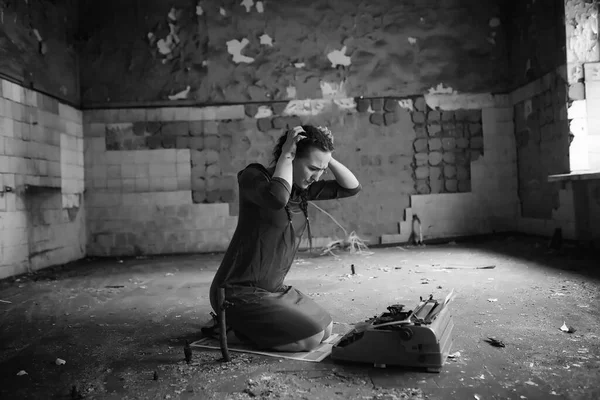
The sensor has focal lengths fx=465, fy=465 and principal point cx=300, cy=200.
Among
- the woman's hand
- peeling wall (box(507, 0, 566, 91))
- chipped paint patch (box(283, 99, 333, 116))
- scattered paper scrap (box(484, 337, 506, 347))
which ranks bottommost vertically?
scattered paper scrap (box(484, 337, 506, 347))

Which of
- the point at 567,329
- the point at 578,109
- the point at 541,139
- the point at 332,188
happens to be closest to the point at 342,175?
the point at 332,188

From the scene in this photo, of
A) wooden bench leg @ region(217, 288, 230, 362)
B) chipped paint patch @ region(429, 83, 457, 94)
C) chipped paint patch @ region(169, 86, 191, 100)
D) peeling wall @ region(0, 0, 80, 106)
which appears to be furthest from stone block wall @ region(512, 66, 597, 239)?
peeling wall @ region(0, 0, 80, 106)

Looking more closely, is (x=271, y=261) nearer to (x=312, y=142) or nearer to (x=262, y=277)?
(x=262, y=277)

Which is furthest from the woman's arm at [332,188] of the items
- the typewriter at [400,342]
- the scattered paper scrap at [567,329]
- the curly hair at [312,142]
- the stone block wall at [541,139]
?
the stone block wall at [541,139]

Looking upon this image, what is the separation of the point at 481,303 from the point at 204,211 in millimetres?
4788

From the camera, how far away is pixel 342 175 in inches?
109

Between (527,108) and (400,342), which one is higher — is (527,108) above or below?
above

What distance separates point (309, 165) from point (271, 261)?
56 centimetres

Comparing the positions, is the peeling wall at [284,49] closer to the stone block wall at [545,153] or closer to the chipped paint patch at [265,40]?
the chipped paint patch at [265,40]

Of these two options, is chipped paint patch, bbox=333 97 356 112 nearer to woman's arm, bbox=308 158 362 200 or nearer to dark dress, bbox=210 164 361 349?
woman's arm, bbox=308 158 362 200

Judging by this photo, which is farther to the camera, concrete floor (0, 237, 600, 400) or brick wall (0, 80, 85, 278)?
brick wall (0, 80, 85, 278)

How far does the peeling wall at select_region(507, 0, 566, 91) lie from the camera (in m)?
6.06

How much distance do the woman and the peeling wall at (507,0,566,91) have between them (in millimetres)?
5047

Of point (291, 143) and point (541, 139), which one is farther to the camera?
point (541, 139)
